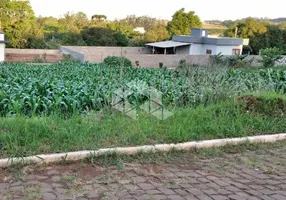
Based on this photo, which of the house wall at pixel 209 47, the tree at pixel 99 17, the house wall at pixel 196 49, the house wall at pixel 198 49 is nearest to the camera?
the house wall at pixel 209 47

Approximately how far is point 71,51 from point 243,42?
2084 cm

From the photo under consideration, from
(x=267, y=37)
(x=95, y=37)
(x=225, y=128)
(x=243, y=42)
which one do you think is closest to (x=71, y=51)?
(x=95, y=37)

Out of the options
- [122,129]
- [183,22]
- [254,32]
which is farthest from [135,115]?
[183,22]

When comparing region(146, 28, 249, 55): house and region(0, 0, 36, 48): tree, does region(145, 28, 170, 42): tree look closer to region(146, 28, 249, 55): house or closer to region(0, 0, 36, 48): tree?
region(146, 28, 249, 55): house

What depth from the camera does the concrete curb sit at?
11.9 feet

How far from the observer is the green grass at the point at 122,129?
4.04 m

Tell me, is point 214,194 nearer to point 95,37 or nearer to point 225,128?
point 225,128

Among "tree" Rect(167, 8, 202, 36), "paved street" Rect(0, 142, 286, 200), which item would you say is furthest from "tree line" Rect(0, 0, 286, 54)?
"paved street" Rect(0, 142, 286, 200)

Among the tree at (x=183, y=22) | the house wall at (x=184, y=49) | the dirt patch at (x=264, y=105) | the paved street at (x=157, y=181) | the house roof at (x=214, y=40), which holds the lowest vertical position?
the paved street at (x=157, y=181)

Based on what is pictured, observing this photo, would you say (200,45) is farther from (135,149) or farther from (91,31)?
(135,149)

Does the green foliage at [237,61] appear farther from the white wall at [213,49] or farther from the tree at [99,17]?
the tree at [99,17]

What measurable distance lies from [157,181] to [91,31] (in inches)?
1698

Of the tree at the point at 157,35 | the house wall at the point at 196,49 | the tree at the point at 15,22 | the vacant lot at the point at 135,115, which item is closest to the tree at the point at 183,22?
the tree at the point at 157,35

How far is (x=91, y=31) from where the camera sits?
44.9 m
